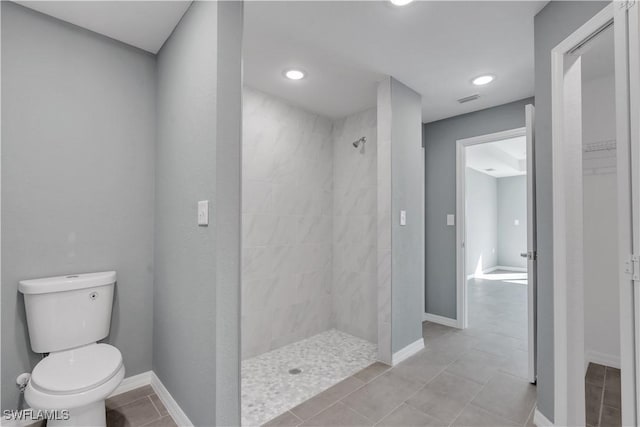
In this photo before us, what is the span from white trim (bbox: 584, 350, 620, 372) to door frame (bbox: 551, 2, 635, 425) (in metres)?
0.05

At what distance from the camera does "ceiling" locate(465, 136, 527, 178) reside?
5.27 metres

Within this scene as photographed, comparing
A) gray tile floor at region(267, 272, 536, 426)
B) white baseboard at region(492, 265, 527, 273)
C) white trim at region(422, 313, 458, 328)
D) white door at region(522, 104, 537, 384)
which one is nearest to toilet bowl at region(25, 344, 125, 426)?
gray tile floor at region(267, 272, 536, 426)

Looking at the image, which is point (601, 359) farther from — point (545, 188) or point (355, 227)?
point (355, 227)

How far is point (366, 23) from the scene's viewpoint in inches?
74.4

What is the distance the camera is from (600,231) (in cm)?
141

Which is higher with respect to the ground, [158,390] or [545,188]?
[545,188]

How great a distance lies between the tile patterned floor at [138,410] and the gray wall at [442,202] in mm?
3046

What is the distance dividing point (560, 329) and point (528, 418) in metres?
0.69

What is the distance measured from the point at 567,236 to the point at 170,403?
250 cm

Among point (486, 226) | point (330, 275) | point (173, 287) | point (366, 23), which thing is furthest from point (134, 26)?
point (486, 226)

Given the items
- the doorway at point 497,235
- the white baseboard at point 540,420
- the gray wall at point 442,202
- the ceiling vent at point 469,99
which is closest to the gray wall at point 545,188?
the white baseboard at point 540,420

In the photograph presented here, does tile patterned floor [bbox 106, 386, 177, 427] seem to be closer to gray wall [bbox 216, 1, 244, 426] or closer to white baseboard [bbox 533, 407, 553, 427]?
gray wall [bbox 216, 1, 244, 426]

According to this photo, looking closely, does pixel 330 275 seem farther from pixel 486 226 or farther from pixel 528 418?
pixel 486 226

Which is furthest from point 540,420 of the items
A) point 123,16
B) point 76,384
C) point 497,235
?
point 497,235
